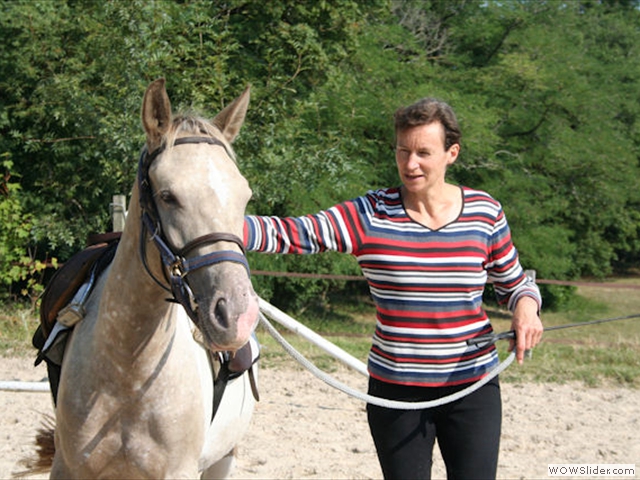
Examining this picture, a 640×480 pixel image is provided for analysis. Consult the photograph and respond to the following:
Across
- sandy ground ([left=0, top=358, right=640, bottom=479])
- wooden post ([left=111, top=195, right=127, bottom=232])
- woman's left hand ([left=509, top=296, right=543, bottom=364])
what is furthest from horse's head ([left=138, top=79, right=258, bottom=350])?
wooden post ([left=111, top=195, right=127, bottom=232])

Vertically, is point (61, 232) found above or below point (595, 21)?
below

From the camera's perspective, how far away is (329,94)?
41.0ft

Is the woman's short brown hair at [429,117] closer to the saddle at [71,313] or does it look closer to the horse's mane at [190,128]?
the horse's mane at [190,128]

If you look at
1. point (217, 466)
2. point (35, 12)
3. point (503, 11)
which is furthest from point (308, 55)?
point (503, 11)

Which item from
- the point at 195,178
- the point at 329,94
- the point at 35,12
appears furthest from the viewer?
the point at 329,94

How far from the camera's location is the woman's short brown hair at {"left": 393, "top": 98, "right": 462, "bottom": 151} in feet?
7.52

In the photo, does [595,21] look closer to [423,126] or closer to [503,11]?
[503,11]

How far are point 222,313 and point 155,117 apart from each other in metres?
0.68

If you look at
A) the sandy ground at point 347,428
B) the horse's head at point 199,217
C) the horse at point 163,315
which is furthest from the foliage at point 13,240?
the horse's head at point 199,217

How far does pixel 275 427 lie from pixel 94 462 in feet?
10.2

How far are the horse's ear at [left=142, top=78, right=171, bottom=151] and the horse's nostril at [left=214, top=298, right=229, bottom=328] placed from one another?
580 mm

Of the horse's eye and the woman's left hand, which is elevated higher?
the horse's eye

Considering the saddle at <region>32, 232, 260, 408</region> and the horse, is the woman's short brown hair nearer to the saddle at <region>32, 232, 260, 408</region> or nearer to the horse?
the horse

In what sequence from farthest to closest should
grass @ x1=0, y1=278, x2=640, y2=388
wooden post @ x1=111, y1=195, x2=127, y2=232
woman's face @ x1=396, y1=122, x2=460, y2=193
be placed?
grass @ x1=0, y1=278, x2=640, y2=388 → wooden post @ x1=111, y1=195, x2=127, y2=232 → woman's face @ x1=396, y1=122, x2=460, y2=193
